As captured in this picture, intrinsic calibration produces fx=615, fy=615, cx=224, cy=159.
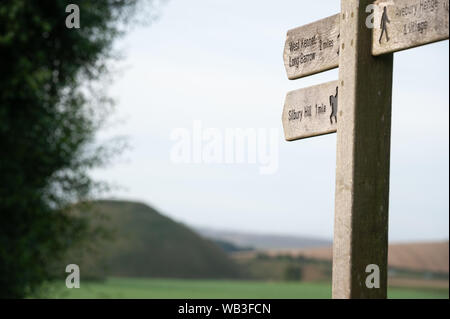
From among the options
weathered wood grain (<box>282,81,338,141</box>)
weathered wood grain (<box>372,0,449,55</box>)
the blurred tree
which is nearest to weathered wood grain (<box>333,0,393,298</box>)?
weathered wood grain (<box>372,0,449,55</box>)

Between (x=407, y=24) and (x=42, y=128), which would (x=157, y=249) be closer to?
(x=42, y=128)

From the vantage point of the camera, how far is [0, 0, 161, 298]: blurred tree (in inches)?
383

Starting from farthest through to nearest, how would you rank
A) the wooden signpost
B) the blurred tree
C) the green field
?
the green field < the blurred tree < the wooden signpost

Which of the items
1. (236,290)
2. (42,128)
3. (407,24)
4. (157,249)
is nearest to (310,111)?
(407,24)

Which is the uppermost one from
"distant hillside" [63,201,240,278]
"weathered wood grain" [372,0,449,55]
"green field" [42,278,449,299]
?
"weathered wood grain" [372,0,449,55]

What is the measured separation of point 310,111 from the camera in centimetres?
446

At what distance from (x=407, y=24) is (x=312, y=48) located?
0.91 metres

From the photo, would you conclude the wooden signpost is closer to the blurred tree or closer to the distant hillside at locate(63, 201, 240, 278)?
the blurred tree

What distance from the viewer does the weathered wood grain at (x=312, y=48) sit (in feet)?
14.1

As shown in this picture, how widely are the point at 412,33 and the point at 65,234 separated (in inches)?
321

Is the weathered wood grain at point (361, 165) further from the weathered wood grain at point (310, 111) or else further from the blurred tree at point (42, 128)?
the blurred tree at point (42, 128)

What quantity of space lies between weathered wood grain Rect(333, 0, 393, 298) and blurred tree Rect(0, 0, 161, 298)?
674 centimetres
